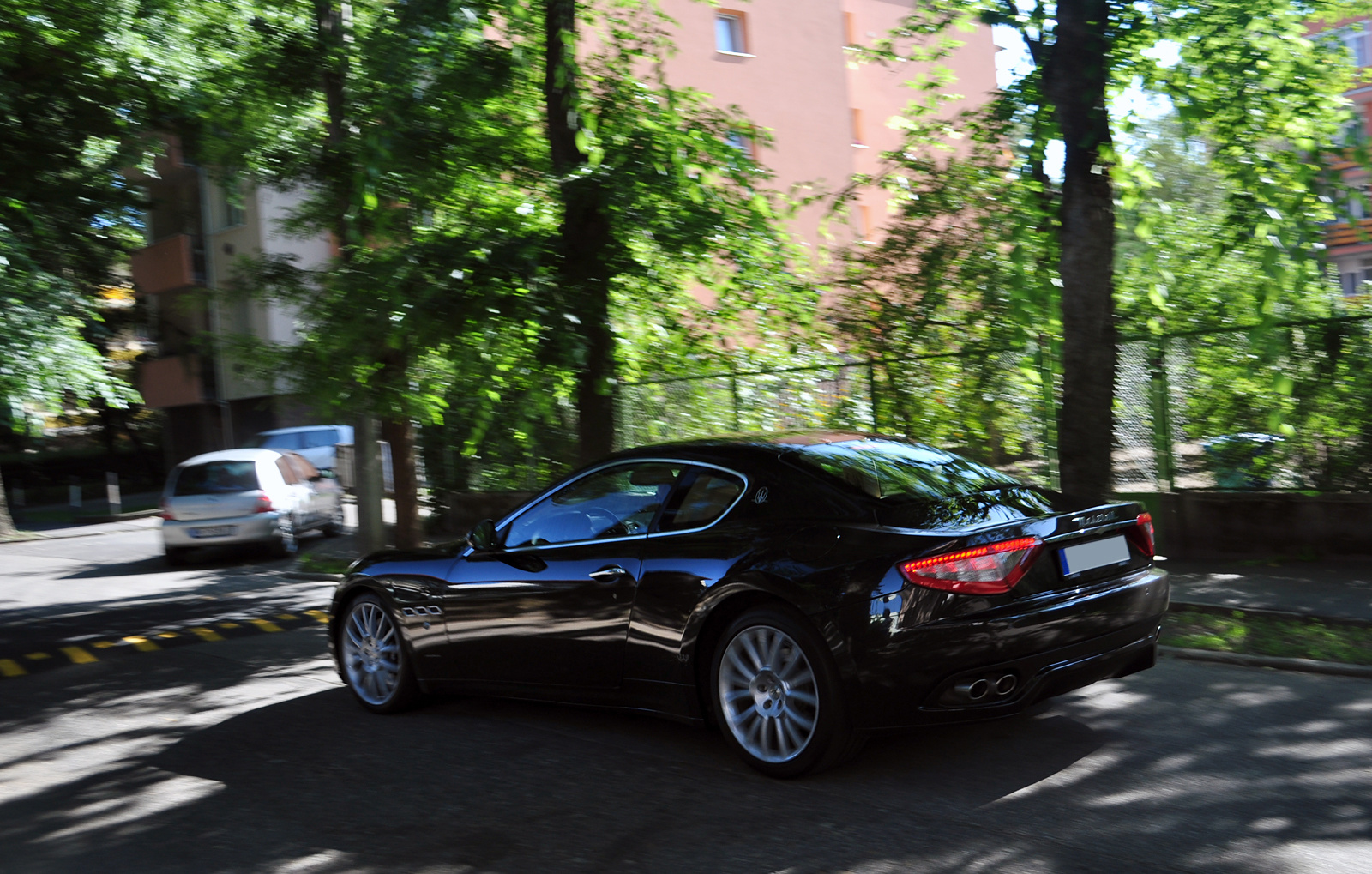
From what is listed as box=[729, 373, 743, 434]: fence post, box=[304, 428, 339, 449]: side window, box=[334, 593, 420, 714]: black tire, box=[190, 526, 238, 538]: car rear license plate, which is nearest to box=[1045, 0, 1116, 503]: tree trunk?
box=[334, 593, 420, 714]: black tire

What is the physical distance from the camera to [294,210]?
13727 mm

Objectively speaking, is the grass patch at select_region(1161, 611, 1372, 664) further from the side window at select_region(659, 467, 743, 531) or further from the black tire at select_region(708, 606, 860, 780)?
the side window at select_region(659, 467, 743, 531)

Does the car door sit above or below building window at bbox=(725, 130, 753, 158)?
below

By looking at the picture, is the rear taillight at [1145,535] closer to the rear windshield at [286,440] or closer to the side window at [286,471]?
the side window at [286,471]

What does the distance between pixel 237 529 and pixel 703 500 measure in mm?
13067

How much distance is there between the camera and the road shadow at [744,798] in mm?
4109

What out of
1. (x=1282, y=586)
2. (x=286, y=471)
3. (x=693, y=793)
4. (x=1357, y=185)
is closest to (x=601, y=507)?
(x=693, y=793)

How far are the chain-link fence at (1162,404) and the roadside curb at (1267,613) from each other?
2.14m

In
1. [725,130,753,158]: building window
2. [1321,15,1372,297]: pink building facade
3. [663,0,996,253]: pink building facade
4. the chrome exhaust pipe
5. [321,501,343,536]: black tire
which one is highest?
[663,0,996,253]: pink building facade

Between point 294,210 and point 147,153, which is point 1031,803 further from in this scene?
point 147,153

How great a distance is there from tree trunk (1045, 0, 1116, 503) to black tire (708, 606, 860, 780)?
4314mm

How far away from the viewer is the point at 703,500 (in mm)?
5387

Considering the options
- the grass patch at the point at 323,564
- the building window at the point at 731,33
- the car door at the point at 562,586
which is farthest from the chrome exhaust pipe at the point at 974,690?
the building window at the point at 731,33

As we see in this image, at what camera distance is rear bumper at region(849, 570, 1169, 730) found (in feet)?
14.7
